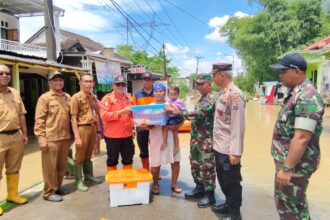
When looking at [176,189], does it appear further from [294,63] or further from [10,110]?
[294,63]

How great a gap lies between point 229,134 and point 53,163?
2460 millimetres

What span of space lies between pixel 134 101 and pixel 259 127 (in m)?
9.30

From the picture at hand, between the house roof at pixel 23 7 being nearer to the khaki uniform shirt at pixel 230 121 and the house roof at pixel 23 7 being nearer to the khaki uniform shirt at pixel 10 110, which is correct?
the khaki uniform shirt at pixel 10 110

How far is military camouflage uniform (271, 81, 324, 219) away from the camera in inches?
94.4

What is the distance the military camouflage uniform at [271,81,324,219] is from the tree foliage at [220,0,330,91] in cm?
2829

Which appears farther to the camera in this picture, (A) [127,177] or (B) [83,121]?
(B) [83,121]

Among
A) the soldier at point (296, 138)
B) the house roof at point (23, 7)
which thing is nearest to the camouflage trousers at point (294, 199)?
the soldier at point (296, 138)

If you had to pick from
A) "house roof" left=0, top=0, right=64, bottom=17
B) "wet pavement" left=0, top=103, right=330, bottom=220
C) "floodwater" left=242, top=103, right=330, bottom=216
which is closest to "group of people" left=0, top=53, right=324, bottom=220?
"wet pavement" left=0, top=103, right=330, bottom=220

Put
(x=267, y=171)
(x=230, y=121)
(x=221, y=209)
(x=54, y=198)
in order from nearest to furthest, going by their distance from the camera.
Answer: (x=230, y=121) < (x=221, y=209) < (x=54, y=198) < (x=267, y=171)

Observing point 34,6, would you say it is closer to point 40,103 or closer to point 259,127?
point 259,127

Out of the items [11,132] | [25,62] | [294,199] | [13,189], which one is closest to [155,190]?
[13,189]

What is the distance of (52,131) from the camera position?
14.3ft

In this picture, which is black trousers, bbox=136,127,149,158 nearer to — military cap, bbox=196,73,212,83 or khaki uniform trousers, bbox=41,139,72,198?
khaki uniform trousers, bbox=41,139,72,198

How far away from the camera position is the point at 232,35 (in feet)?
118
